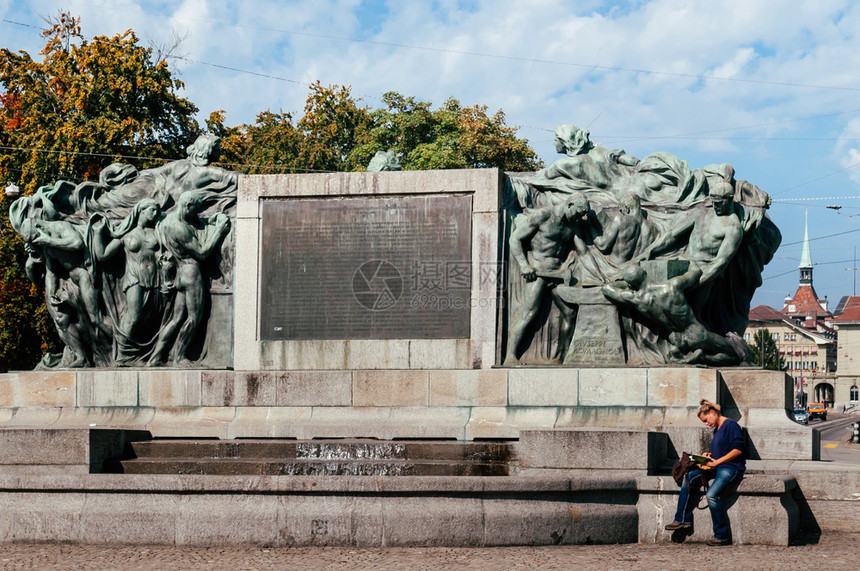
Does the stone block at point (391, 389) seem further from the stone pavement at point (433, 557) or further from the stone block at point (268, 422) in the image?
the stone pavement at point (433, 557)

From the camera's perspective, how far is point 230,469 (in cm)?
1347

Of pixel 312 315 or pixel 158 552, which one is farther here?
pixel 312 315

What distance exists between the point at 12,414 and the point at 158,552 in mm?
7111

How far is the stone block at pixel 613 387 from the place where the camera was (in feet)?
52.4

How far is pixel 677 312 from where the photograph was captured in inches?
637

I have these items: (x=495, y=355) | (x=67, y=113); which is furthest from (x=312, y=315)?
(x=67, y=113)

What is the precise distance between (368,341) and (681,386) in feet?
15.0

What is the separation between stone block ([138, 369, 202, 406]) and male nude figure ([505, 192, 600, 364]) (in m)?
4.63

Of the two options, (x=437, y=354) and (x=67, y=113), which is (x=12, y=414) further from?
(x=67, y=113)

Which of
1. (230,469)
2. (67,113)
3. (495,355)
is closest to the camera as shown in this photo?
(230,469)

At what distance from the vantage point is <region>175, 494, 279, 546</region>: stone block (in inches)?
464

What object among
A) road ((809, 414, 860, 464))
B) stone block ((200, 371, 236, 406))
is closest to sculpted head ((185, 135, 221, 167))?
stone block ((200, 371, 236, 406))

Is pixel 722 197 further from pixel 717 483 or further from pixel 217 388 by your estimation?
pixel 217 388

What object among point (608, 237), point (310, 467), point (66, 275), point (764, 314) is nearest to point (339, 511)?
point (310, 467)
